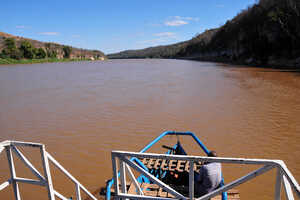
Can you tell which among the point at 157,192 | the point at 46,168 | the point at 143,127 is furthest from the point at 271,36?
the point at 46,168

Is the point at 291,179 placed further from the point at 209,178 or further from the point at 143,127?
the point at 143,127

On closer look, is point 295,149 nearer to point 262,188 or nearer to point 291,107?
point 262,188

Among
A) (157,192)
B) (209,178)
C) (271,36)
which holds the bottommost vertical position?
(157,192)

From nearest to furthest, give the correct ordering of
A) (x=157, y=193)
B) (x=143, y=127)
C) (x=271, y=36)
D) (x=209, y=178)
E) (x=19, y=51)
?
1. (x=209, y=178)
2. (x=157, y=193)
3. (x=143, y=127)
4. (x=271, y=36)
5. (x=19, y=51)

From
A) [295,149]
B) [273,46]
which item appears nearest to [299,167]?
[295,149]

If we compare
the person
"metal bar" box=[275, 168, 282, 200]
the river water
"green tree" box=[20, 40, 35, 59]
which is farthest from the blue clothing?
"green tree" box=[20, 40, 35, 59]

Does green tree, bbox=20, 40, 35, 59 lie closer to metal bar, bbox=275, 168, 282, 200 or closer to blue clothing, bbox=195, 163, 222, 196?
blue clothing, bbox=195, 163, 222, 196

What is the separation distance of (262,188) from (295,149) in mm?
2673

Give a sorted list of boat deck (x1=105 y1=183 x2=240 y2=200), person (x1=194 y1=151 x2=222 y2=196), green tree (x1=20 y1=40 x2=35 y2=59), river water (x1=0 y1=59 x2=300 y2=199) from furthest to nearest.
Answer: green tree (x1=20 y1=40 x2=35 y2=59) → river water (x1=0 y1=59 x2=300 y2=199) → boat deck (x1=105 y1=183 x2=240 y2=200) → person (x1=194 y1=151 x2=222 y2=196)

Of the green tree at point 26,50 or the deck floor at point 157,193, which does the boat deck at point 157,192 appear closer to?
the deck floor at point 157,193

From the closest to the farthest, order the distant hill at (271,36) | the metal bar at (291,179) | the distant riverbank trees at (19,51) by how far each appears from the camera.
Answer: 1. the metal bar at (291,179)
2. the distant hill at (271,36)
3. the distant riverbank trees at (19,51)

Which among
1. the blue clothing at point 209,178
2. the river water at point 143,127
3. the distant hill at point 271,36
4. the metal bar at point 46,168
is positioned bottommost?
the river water at point 143,127

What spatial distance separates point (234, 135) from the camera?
8141 millimetres

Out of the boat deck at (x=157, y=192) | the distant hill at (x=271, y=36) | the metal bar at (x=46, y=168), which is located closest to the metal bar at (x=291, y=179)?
the boat deck at (x=157, y=192)
